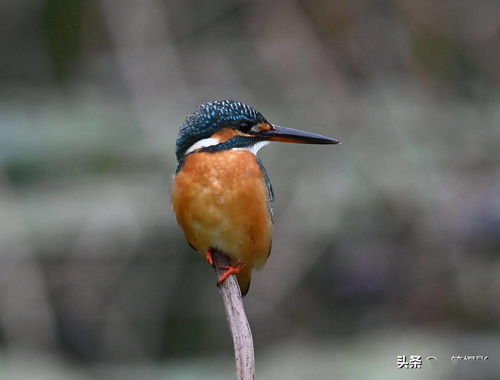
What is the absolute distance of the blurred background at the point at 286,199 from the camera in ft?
14.6

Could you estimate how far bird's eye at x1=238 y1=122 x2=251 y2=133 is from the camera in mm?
2854

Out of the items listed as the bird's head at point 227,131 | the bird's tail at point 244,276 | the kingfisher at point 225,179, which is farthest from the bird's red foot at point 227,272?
the bird's head at point 227,131

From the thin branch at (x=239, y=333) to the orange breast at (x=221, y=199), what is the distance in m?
0.29

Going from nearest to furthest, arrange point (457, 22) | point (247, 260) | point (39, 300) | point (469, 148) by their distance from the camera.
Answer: point (247, 260), point (39, 300), point (469, 148), point (457, 22)

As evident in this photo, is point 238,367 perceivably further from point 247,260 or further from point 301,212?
point 301,212

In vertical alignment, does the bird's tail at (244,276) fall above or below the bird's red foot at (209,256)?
below

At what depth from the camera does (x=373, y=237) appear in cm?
486

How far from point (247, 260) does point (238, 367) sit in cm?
88

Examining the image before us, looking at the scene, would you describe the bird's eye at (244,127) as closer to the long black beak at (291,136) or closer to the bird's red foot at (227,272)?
the long black beak at (291,136)

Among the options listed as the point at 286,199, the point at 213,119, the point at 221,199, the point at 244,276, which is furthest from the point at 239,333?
the point at 286,199

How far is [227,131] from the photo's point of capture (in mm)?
2857

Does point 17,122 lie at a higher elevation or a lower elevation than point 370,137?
higher

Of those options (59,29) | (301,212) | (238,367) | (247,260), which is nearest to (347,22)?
(301,212)

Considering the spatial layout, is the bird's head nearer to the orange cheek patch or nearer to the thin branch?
the orange cheek patch
